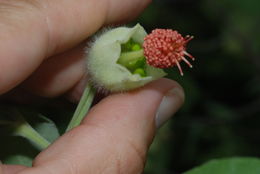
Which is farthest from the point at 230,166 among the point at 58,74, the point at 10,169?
the point at 10,169

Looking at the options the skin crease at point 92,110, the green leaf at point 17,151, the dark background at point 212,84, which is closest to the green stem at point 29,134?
the green leaf at point 17,151

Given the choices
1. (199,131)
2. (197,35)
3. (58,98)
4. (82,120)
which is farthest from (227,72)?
(82,120)

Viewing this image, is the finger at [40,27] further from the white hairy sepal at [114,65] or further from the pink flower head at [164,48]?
the pink flower head at [164,48]

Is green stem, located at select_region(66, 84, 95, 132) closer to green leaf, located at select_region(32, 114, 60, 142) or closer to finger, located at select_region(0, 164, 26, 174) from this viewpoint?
green leaf, located at select_region(32, 114, 60, 142)

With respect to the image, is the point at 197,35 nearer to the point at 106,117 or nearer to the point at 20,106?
the point at 20,106

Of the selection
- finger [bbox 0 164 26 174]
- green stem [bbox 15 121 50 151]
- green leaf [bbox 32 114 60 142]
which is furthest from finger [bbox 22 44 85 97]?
finger [bbox 0 164 26 174]
